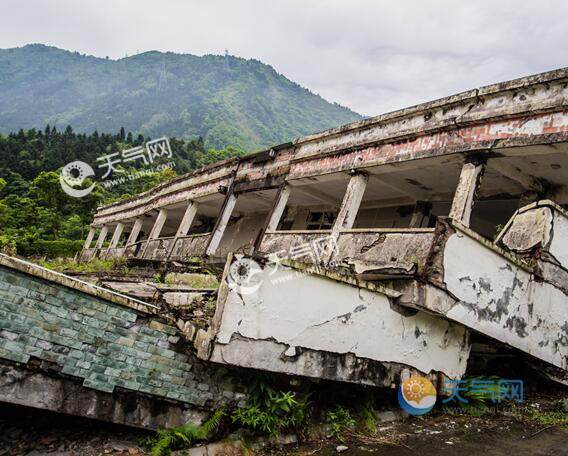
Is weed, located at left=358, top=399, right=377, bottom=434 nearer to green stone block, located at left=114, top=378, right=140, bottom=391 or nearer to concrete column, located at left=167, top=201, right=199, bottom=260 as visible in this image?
green stone block, located at left=114, top=378, right=140, bottom=391

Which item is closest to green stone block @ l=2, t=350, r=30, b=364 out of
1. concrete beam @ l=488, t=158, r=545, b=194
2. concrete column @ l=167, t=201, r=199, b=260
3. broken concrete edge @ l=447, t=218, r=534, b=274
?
broken concrete edge @ l=447, t=218, r=534, b=274

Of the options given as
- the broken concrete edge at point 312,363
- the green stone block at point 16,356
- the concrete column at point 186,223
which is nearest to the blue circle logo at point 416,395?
the broken concrete edge at point 312,363

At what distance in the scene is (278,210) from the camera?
31.0 ft

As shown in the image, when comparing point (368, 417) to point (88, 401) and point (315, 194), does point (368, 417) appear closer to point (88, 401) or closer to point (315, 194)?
point (88, 401)

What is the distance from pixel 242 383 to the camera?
151 inches

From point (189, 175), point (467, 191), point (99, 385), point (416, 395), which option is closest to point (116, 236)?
point (189, 175)

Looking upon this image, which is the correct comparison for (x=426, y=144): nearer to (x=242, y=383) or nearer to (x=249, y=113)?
(x=242, y=383)

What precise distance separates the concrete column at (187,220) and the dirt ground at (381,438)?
9.17 meters

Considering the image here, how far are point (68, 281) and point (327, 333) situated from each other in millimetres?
2308

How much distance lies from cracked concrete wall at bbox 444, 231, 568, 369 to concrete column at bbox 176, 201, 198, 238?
9282 millimetres

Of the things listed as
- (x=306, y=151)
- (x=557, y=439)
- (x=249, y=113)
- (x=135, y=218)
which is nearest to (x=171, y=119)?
(x=249, y=113)

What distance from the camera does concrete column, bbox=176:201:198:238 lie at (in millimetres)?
12766

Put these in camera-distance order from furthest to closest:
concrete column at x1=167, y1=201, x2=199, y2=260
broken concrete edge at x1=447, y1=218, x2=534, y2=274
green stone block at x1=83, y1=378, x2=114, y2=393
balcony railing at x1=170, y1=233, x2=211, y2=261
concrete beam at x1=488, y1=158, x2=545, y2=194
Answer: concrete column at x1=167, y1=201, x2=199, y2=260 < balcony railing at x1=170, y1=233, x2=211, y2=261 < concrete beam at x1=488, y1=158, x2=545, y2=194 < broken concrete edge at x1=447, y1=218, x2=534, y2=274 < green stone block at x1=83, y1=378, x2=114, y2=393

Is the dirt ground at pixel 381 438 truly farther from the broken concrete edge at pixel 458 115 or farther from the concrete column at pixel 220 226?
the concrete column at pixel 220 226
